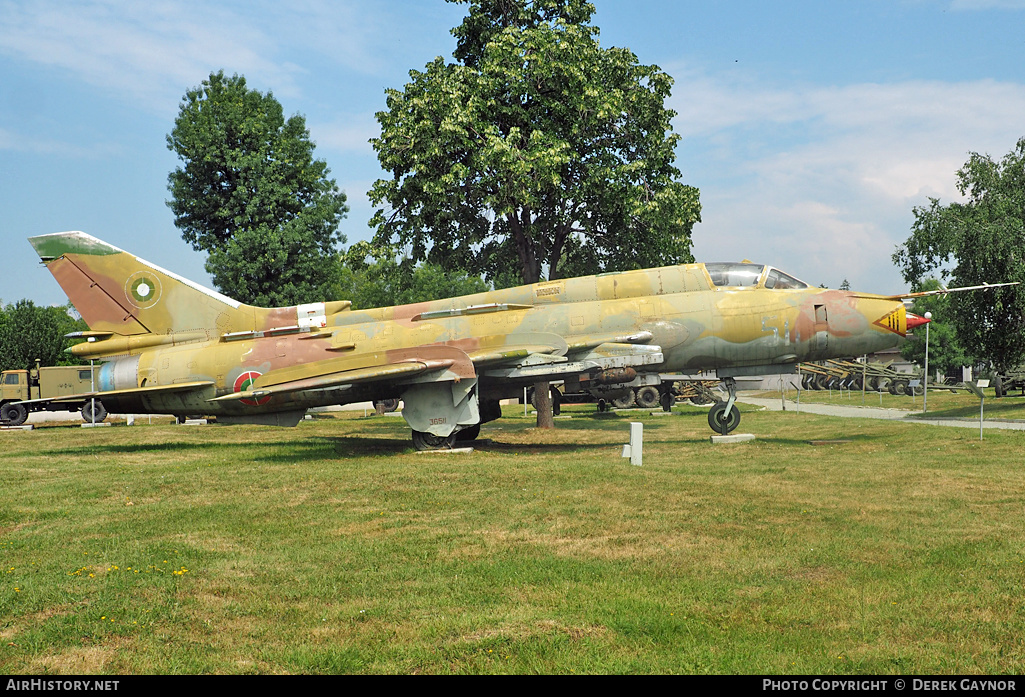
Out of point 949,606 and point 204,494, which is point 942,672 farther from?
point 204,494

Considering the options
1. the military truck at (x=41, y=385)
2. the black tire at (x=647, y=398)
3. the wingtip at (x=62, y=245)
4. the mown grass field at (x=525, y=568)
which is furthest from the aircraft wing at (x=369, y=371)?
the black tire at (x=647, y=398)

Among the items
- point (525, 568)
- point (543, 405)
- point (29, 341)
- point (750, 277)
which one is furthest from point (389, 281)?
point (29, 341)

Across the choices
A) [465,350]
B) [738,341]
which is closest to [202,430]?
[465,350]

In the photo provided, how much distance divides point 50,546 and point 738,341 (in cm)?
1370

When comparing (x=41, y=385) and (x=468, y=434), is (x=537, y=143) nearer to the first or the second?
Result: (x=468, y=434)

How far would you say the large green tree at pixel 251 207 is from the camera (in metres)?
38.7

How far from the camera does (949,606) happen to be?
5.93 meters

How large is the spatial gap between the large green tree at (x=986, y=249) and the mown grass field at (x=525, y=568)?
842 inches

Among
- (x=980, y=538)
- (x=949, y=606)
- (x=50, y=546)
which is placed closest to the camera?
(x=949, y=606)

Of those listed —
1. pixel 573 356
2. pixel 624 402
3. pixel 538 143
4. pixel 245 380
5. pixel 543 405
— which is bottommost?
pixel 624 402

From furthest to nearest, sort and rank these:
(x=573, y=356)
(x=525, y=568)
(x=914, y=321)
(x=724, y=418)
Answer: (x=724, y=418)
(x=914, y=321)
(x=573, y=356)
(x=525, y=568)

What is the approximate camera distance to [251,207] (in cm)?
3888

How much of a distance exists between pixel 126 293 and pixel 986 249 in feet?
103

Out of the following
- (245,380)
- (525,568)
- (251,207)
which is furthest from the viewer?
(251,207)
